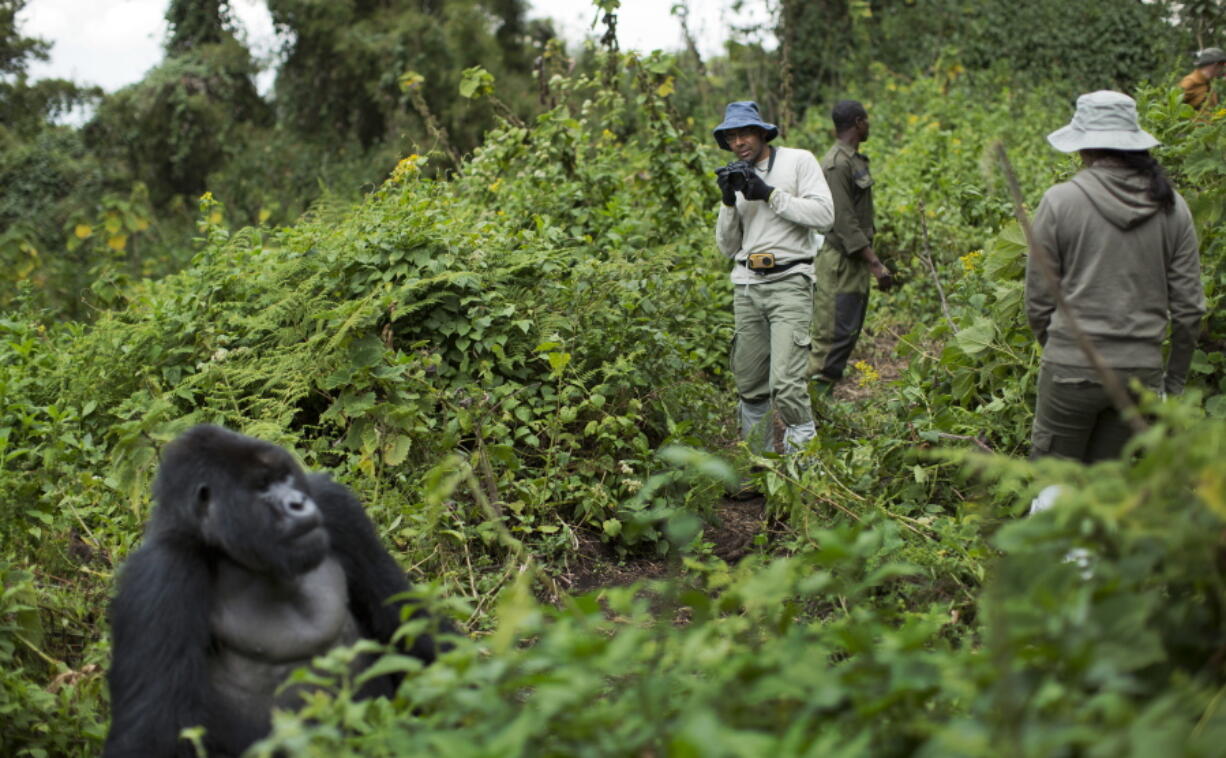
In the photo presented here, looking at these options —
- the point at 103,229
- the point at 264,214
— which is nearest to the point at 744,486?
the point at 264,214

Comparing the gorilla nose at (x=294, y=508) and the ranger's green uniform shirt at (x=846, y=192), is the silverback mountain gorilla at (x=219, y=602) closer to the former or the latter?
the gorilla nose at (x=294, y=508)

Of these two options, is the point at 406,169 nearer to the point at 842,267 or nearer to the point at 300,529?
the point at 842,267

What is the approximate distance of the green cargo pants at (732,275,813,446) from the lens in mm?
4973

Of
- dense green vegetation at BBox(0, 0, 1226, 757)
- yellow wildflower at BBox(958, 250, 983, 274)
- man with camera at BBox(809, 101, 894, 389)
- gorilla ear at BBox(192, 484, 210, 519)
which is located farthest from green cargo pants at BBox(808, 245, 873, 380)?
gorilla ear at BBox(192, 484, 210, 519)

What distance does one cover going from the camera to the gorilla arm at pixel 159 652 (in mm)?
2203

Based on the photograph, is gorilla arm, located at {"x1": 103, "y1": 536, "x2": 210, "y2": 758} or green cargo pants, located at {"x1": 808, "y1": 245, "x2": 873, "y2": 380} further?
green cargo pants, located at {"x1": 808, "y1": 245, "x2": 873, "y2": 380}

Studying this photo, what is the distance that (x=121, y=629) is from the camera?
7.54ft

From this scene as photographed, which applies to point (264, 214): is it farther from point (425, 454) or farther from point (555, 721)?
point (555, 721)

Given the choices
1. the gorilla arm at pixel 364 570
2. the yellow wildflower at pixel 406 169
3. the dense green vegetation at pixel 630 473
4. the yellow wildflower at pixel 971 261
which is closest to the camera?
the dense green vegetation at pixel 630 473

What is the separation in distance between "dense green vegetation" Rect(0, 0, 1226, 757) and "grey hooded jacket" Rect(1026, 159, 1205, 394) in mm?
425

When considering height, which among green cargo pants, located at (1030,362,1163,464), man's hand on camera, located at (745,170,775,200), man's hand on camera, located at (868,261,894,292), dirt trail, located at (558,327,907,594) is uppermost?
man's hand on camera, located at (745,170,775,200)

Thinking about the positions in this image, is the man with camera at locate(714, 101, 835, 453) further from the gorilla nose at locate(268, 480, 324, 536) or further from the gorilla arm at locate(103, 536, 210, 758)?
the gorilla arm at locate(103, 536, 210, 758)

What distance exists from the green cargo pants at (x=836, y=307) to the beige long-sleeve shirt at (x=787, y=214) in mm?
767

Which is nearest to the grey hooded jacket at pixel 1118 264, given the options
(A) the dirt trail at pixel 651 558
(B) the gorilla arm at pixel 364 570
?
(A) the dirt trail at pixel 651 558
